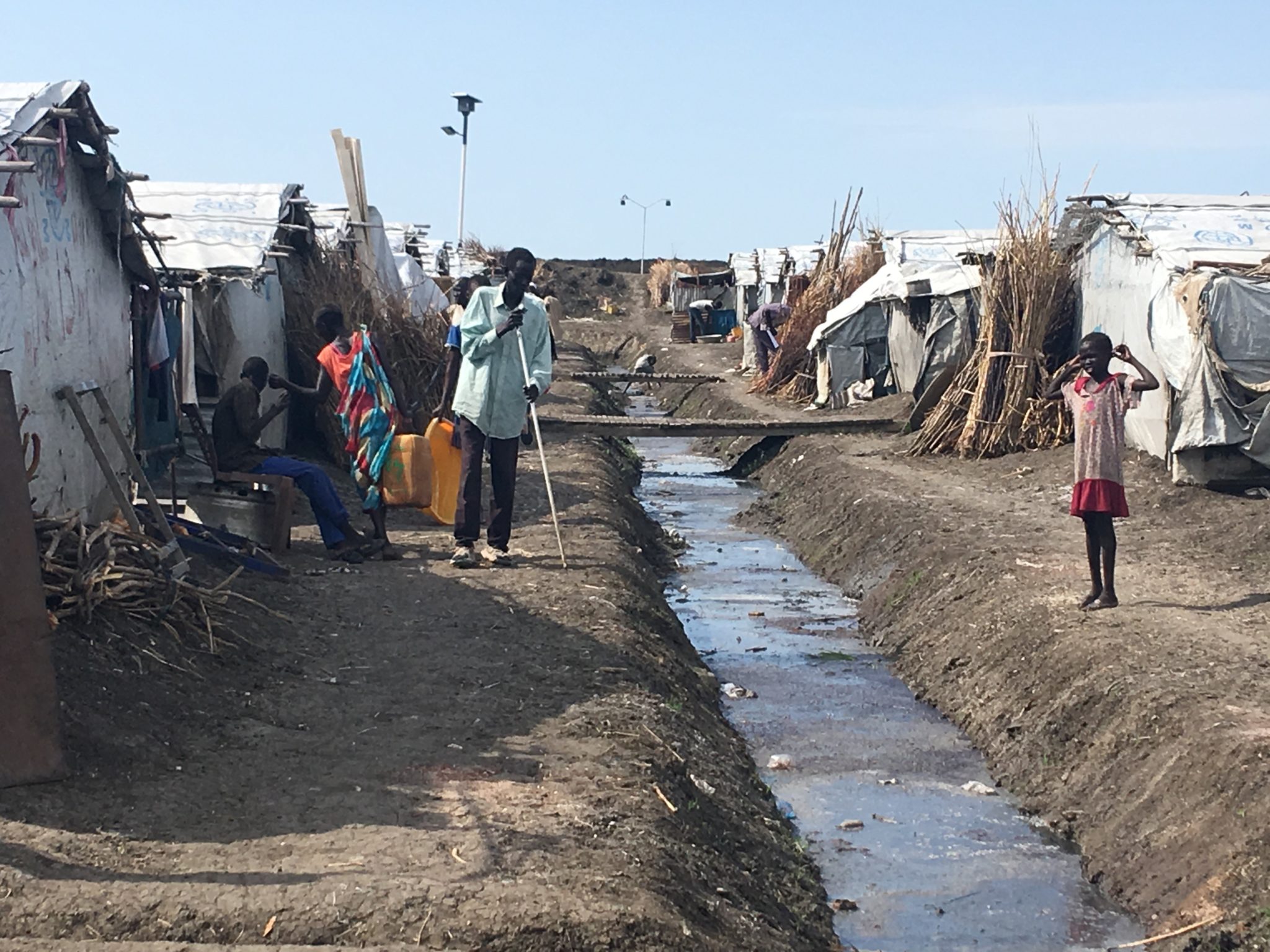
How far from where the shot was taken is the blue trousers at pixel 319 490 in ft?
28.3

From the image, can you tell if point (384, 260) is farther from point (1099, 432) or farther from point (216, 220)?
point (1099, 432)

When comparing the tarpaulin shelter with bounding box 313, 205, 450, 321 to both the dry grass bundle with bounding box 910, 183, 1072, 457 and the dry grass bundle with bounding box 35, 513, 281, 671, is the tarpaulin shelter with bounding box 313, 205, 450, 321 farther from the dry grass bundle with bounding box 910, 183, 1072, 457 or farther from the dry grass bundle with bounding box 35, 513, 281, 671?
the dry grass bundle with bounding box 35, 513, 281, 671

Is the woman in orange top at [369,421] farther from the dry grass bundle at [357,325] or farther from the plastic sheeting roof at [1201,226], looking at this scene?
the plastic sheeting roof at [1201,226]

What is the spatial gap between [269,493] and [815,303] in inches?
627

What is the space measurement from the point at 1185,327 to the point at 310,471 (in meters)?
7.47

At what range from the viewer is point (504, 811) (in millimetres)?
4656

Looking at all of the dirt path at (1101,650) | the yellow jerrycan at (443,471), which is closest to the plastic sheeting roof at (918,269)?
the dirt path at (1101,650)

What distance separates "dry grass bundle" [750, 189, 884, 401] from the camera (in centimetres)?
2298

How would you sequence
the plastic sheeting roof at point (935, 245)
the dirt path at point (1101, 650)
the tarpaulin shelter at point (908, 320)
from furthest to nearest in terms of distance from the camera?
the plastic sheeting roof at point (935, 245), the tarpaulin shelter at point (908, 320), the dirt path at point (1101, 650)

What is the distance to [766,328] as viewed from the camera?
25.2 metres

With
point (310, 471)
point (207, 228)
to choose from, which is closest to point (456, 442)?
point (310, 471)

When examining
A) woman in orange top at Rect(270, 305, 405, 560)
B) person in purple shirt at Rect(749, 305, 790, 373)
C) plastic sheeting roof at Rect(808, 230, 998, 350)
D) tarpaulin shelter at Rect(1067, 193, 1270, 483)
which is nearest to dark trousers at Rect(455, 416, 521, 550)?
woman in orange top at Rect(270, 305, 405, 560)

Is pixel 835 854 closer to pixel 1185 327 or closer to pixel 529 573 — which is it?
pixel 529 573

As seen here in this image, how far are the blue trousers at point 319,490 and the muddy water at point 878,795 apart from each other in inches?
101
